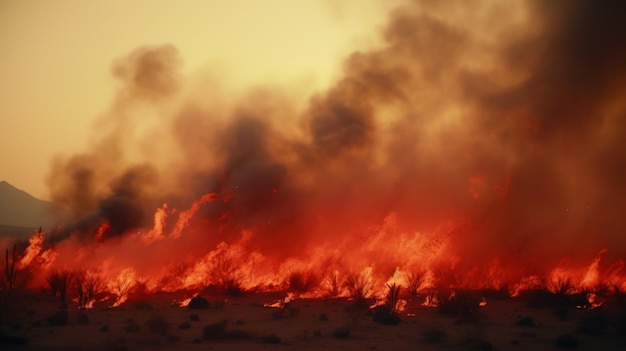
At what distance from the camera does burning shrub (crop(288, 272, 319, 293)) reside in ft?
119

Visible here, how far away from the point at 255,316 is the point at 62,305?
11548 mm

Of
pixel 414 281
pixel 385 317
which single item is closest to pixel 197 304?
pixel 385 317

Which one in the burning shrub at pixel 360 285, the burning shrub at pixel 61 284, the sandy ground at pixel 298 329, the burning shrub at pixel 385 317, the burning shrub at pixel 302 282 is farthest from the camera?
the burning shrub at pixel 302 282

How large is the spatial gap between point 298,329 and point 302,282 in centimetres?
1277

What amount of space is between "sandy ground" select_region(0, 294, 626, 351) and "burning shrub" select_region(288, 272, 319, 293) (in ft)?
15.9

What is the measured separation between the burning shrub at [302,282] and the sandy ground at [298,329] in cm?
485

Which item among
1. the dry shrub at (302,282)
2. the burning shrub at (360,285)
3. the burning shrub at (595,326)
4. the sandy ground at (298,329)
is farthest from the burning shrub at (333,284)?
the burning shrub at (595,326)

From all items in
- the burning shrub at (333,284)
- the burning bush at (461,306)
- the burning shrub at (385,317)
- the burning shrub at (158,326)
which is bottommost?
the burning shrub at (158,326)

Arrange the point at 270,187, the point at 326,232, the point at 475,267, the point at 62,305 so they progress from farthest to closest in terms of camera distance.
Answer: the point at 326,232 < the point at 270,187 < the point at 475,267 < the point at 62,305

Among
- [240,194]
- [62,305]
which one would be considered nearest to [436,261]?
[240,194]

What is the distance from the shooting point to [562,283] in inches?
1231

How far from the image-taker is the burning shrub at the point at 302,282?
36.2 meters

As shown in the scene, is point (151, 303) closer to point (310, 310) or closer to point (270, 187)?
point (310, 310)

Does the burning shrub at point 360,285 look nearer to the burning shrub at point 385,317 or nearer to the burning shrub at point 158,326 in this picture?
the burning shrub at point 385,317
